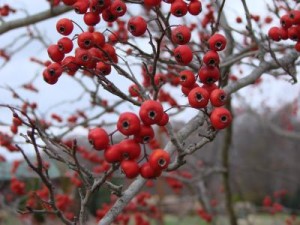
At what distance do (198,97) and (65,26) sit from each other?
70 cm

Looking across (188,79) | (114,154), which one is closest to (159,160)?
(114,154)

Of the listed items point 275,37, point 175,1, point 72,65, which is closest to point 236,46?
point 275,37

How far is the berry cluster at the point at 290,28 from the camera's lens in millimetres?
2492

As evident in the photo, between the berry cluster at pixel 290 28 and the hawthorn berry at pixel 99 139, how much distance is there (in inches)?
52.0

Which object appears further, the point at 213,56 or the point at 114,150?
the point at 213,56

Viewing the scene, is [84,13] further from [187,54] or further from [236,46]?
[236,46]

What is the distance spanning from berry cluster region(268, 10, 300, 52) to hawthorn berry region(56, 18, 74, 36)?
1.18 m

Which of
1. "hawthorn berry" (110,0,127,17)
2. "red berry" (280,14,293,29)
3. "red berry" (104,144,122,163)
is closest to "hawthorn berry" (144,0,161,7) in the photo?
"hawthorn berry" (110,0,127,17)

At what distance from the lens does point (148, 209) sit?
6.25m

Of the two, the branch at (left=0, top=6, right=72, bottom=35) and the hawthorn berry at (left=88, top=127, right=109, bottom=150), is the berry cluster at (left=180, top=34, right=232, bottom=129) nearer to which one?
the hawthorn berry at (left=88, top=127, right=109, bottom=150)

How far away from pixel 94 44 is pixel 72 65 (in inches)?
5.1

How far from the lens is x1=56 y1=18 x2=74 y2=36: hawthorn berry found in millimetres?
2104

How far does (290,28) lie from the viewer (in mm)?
2549

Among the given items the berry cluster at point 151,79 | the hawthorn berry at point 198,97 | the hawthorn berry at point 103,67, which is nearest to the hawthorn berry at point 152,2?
the berry cluster at point 151,79
